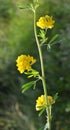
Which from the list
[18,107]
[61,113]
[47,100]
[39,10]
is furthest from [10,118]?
[47,100]

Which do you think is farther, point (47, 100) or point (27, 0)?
point (27, 0)

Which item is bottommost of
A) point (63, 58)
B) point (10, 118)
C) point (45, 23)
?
point (10, 118)

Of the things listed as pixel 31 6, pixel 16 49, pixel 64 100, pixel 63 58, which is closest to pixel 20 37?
pixel 16 49

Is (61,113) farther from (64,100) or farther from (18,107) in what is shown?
(18,107)

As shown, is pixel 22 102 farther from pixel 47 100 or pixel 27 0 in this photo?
pixel 47 100

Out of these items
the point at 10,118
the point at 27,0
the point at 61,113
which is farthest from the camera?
the point at 27,0

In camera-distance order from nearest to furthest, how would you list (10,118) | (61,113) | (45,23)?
1. (45,23)
2. (61,113)
3. (10,118)

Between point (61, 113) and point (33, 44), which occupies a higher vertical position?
point (33, 44)
